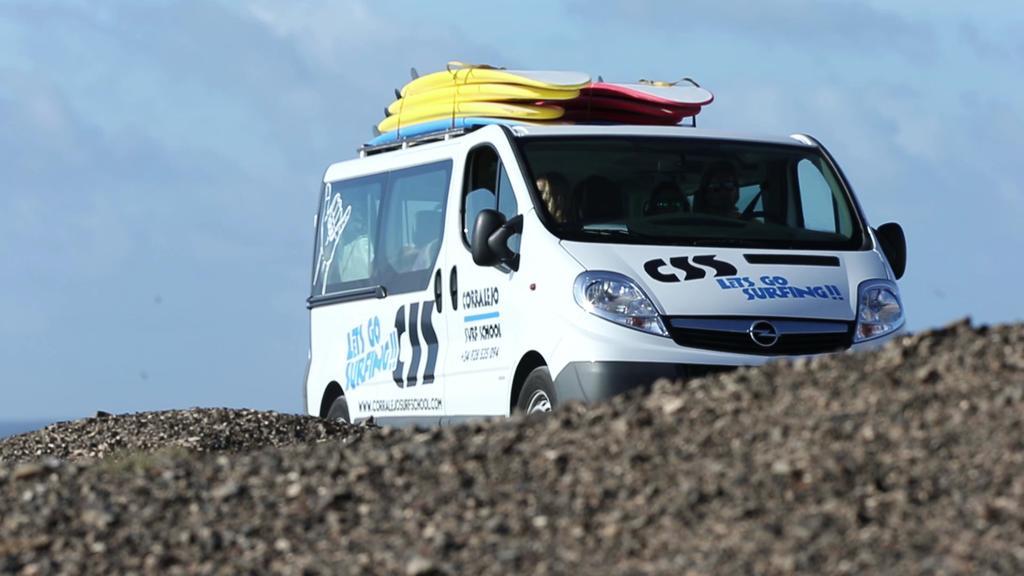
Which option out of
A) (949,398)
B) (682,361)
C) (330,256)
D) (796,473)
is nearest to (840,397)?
(949,398)

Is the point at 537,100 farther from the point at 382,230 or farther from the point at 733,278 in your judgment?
the point at 733,278

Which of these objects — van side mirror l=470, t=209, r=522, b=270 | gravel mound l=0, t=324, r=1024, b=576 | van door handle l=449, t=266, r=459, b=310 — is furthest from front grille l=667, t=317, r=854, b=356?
gravel mound l=0, t=324, r=1024, b=576

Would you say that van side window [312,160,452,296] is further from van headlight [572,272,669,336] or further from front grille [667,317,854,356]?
front grille [667,317,854,356]

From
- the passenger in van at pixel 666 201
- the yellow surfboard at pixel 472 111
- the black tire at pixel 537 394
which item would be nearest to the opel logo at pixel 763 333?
the passenger in van at pixel 666 201

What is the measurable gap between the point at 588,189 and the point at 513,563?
18.4 ft

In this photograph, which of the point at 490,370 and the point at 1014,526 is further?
the point at 490,370

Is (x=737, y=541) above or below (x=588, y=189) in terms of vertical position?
below

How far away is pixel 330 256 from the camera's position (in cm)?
1568

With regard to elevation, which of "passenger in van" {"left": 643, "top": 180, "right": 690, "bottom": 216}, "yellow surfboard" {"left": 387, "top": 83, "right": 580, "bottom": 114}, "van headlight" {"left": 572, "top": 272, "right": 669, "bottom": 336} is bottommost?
"van headlight" {"left": 572, "top": 272, "right": 669, "bottom": 336}

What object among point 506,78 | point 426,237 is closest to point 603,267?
point 426,237

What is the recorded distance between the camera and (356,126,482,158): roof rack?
14.1m

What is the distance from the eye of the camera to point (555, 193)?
39.8ft

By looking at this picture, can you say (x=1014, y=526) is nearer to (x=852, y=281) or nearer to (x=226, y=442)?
(x=852, y=281)

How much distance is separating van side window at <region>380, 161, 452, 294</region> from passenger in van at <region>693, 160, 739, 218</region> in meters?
1.78
